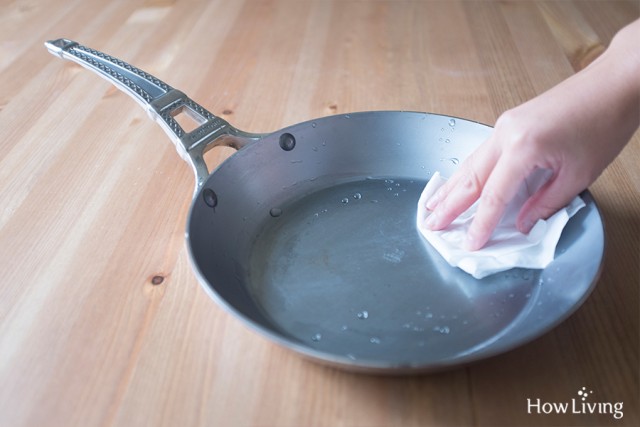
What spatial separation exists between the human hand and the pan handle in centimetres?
27

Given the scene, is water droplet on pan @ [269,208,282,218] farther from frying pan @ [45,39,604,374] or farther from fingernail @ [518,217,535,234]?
fingernail @ [518,217,535,234]

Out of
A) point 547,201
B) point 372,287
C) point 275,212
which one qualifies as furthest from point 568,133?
point 275,212

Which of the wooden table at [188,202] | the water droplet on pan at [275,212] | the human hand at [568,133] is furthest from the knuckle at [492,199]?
the water droplet on pan at [275,212]

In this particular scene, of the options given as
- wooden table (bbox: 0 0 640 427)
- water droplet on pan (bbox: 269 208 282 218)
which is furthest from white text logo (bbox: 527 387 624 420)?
water droplet on pan (bbox: 269 208 282 218)

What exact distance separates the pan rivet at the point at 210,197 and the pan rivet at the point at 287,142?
0.12 meters

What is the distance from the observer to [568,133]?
1.74 feet

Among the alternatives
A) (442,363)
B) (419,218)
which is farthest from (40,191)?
(442,363)

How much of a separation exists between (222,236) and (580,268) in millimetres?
334

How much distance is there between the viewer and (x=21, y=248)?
67 centimetres

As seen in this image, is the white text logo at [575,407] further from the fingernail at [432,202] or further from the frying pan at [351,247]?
the fingernail at [432,202]

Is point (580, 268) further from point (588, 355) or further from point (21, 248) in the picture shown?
point (21, 248)

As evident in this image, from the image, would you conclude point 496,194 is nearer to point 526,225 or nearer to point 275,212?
point 526,225

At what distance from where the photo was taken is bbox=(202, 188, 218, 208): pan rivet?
0.62m

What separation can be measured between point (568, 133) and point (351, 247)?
0.76 ft
